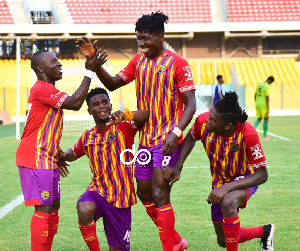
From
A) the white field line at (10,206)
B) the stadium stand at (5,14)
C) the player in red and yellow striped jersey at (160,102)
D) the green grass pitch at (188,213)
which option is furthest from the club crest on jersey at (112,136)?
the stadium stand at (5,14)

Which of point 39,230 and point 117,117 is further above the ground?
point 117,117

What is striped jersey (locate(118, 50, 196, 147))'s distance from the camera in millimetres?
4758

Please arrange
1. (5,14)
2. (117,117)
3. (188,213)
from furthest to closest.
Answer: (5,14)
(188,213)
(117,117)

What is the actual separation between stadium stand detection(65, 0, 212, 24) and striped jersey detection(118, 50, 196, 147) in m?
31.9

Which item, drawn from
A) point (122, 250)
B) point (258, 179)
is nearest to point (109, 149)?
point (122, 250)

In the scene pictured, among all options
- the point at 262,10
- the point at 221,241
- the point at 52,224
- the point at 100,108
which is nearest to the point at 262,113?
the point at 221,241

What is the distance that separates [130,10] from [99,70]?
3308 centimetres

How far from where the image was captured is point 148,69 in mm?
4824

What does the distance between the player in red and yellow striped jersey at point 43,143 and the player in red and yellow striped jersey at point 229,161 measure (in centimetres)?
99

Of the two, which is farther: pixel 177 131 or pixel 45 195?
pixel 177 131

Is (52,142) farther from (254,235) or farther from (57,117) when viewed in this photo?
(254,235)

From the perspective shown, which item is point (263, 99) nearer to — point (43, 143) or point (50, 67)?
point (50, 67)

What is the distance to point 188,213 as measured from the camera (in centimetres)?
679

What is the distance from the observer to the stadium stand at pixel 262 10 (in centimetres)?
3722
